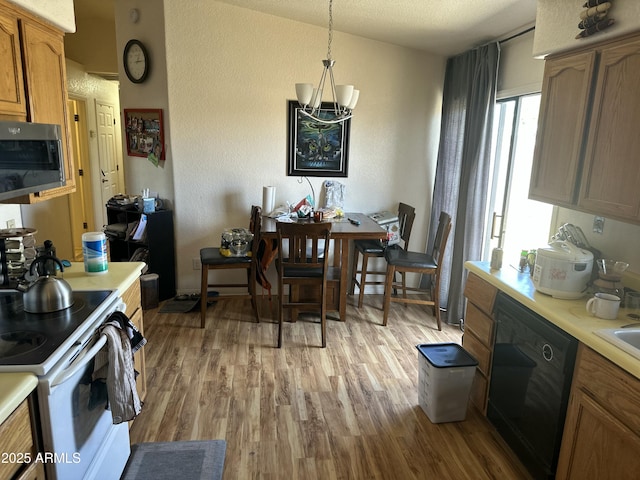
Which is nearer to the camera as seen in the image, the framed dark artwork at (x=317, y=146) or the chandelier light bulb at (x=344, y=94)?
the chandelier light bulb at (x=344, y=94)

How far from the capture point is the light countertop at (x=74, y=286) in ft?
3.92

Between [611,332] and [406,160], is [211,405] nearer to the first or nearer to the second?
[611,332]

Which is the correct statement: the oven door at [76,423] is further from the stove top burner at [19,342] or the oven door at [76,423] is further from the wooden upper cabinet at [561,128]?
the wooden upper cabinet at [561,128]

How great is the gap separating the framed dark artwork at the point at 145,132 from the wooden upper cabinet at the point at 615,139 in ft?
11.5

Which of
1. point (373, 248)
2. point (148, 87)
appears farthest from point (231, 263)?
point (148, 87)

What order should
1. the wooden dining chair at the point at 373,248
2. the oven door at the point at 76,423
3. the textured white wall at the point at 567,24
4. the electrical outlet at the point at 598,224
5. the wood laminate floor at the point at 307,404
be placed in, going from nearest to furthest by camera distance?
the oven door at the point at 76,423, the textured white wall at the point at 567,24, the wood laminate floor at the point at 307,404, the electrical outlet at the point at 598,224, the wooden dining chair at the point at 373,248

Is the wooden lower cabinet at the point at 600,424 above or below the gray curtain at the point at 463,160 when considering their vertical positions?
below

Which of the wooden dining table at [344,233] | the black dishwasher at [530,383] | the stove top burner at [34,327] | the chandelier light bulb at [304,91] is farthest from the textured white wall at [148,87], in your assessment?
Answer: the black dishwasher at [530,383]

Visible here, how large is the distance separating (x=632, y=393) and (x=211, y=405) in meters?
2.13

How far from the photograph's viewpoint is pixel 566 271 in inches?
80.4

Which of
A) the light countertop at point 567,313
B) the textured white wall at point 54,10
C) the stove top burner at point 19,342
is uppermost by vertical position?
the textured white wall at point 54,10

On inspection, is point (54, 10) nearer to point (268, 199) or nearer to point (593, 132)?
point (268, 199)

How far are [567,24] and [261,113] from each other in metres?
2.71

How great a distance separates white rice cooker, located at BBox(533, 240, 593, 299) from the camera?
2039 millimetres
